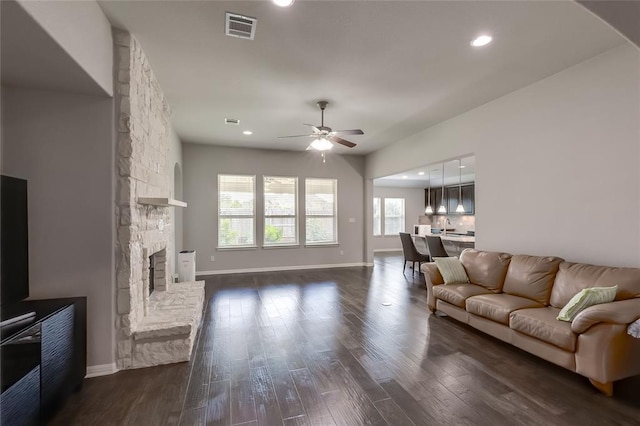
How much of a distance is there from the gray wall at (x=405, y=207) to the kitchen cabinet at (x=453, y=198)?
1.08ft

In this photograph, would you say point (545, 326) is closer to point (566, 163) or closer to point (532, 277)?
point (532, 277)

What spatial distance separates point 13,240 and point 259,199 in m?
5.06

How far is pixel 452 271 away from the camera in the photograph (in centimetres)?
386

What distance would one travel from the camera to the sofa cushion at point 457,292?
3.39 meters

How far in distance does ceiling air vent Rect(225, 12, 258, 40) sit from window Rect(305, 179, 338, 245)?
4878 mm

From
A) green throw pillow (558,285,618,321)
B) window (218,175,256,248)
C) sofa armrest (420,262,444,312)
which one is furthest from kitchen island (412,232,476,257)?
window (218,175,256,248)

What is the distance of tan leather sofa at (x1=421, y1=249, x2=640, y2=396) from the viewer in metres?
2.13

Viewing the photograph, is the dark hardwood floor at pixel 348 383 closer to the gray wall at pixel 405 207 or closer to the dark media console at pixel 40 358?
the dark media console at pixel 40 358

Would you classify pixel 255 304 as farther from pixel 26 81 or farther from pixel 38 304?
pixel 26 81

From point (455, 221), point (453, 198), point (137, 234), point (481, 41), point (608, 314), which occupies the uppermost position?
point (481, 41)

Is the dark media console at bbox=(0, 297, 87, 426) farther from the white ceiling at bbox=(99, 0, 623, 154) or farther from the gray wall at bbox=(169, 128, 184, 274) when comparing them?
the gray wall at bbox=(169, 128, 184, 274)

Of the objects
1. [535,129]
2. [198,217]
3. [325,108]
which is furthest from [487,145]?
[198,217]

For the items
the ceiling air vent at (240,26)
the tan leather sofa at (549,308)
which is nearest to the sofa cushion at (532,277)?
the tan leather sofa at (549,308)

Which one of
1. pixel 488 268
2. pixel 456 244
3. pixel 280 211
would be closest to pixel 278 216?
pixel 280 211
